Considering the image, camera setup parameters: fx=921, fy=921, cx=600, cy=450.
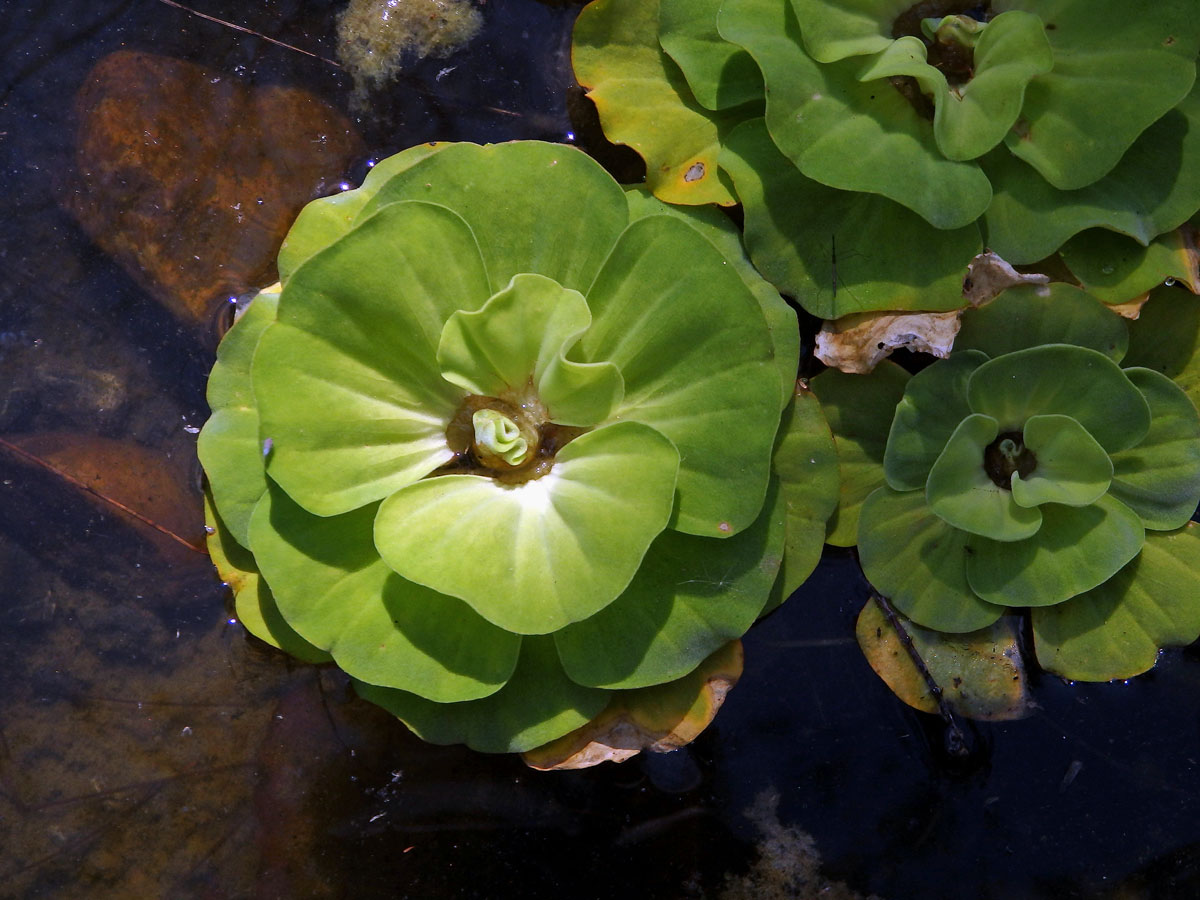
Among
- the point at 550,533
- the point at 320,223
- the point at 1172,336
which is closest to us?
the point at 550,533

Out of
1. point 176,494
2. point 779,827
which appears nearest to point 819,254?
point 779,827

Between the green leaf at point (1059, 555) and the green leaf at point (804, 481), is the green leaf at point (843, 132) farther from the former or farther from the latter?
the green leaf at point (1059, 555)

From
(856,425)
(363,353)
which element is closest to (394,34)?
(363,353)

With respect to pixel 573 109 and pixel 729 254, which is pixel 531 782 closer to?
pixel 729 254

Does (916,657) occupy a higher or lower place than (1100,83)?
lower

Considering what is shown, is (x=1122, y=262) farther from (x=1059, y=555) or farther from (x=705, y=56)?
(x=705, y=56)

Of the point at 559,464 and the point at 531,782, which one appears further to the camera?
the point at 531,782

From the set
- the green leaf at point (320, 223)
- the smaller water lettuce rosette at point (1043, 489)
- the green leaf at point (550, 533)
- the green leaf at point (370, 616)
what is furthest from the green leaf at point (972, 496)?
the green leaf at point (320, 223)

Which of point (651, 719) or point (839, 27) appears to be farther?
point (651, 719)
